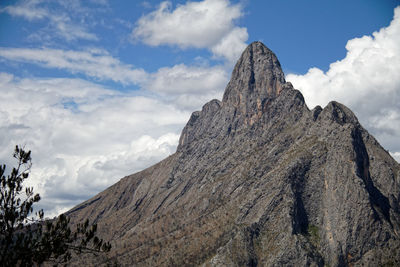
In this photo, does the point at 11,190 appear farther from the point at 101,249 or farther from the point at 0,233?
the point at 101,249

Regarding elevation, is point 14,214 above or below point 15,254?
above

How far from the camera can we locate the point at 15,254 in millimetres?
37938

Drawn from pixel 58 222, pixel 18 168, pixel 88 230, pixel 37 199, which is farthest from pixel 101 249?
pixel 18 168

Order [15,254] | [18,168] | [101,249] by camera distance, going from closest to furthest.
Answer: [15,254] < [18,168] < [101,249]

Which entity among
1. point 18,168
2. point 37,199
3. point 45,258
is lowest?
point 45,258

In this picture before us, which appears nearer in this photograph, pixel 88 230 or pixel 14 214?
pixel 14 214

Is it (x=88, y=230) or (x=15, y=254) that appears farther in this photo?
(x=88, y=230)

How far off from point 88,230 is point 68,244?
232cm

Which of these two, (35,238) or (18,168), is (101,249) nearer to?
(35,238)

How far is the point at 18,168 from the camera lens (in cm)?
4112

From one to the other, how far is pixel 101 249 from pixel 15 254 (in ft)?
28.8

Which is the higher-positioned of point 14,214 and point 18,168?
point 18,168

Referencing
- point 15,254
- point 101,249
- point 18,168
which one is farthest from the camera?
point 101,249

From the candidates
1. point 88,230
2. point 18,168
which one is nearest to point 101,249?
point 88,230
